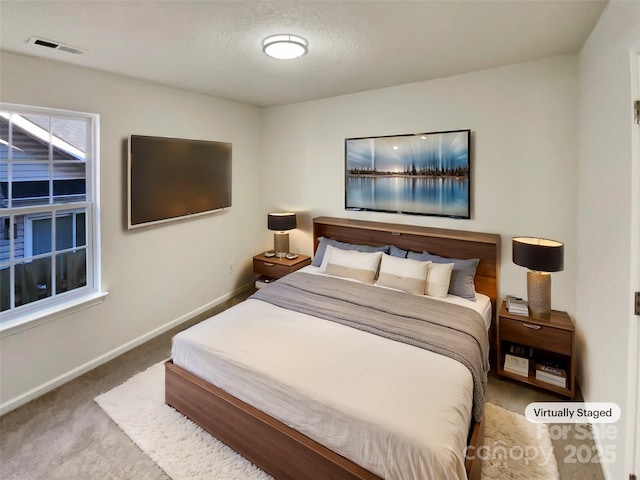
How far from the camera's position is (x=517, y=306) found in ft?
8.82

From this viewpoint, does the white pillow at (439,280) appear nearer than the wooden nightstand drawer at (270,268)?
Yes

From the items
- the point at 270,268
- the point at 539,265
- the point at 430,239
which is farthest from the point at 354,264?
the point at 539,265

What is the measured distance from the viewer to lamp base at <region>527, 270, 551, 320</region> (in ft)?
8.47

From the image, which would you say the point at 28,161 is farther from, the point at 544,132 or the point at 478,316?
the point at 544,132

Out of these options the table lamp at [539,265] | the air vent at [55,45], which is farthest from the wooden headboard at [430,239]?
the air vent at [55,45]

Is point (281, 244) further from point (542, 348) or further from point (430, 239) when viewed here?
point (542, 348)

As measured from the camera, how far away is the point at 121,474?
183 centimetres

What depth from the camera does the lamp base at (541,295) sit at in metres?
2.58

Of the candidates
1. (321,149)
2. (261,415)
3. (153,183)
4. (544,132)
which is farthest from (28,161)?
(544,132)

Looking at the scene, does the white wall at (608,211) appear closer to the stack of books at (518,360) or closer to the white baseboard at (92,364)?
the stack of books at (518,360)

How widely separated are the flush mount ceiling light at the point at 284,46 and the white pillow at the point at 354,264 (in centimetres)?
190

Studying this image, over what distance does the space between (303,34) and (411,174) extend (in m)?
1.82

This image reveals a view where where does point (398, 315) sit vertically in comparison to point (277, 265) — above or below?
below

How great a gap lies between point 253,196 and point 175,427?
306cm
